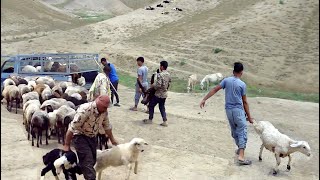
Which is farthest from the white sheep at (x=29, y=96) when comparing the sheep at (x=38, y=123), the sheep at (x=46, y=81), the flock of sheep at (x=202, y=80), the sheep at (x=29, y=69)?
the flock of sheep at (x=202, y=80)

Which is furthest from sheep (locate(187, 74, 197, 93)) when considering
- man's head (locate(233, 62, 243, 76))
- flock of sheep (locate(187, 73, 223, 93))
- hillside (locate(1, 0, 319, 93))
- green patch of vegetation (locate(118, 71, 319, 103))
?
man's head (locate(233, 62, 243, 76))

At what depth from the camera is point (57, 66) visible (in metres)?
14.1

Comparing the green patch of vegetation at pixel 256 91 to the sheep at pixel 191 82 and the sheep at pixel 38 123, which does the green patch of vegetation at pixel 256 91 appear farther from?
the sheep at pixel 38 123

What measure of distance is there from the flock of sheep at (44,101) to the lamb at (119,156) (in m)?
2.06

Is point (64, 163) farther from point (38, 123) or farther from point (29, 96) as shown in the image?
point (29, 96)

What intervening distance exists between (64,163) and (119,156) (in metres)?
0.98

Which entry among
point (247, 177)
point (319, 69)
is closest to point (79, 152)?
point (247, 177)

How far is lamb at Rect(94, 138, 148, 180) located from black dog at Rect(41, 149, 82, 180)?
0.53 meters

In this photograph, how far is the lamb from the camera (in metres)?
6.73

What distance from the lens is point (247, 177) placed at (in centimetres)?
763

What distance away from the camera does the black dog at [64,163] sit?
610 cm

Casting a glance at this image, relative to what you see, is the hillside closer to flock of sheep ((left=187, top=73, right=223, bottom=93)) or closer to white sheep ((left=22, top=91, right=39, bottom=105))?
flock of sheep ((left=187, top=73, right=223, bottom=93))

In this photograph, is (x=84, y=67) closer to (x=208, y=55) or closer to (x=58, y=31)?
(x=208, y=55)

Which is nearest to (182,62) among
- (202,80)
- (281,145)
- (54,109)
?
(202,80)
